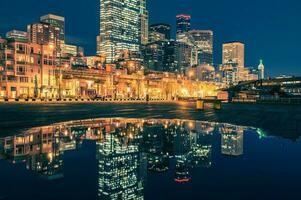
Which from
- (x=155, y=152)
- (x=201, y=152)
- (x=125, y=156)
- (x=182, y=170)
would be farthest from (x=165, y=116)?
(x=182, y=170)

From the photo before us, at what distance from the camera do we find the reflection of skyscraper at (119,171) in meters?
4.78

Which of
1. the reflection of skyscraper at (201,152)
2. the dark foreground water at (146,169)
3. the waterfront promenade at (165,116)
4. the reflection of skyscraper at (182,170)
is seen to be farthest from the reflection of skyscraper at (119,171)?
the waterfront promenade at (165,116)

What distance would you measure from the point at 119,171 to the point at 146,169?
0.64 meters

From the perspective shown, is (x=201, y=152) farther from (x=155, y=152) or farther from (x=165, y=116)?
(x=165, y=116)

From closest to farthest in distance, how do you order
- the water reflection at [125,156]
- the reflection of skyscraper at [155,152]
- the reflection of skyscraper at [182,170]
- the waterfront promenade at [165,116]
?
the water reflection at [125,156], the reflection of skyscraper at [182,170], the reflection of skyscraper at [155,152], the waterfront promenade at [165,116]

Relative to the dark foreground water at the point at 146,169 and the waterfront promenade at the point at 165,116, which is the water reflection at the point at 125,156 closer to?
the dark foreground water at the point at 146,169

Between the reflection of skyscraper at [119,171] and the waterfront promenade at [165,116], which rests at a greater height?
the reflection of skyscraper at [119,171]

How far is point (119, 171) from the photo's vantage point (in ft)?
19.9

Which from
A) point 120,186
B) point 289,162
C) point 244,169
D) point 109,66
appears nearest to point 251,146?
point 289,162

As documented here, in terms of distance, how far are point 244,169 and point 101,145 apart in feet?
15.5

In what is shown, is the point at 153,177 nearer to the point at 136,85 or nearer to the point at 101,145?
the point at 101,145

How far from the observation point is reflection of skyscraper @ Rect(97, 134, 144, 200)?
478 centimetres

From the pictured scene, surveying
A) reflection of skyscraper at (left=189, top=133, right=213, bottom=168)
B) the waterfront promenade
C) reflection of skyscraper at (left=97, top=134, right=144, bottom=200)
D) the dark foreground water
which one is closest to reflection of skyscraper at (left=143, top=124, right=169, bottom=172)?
the dark foreground water

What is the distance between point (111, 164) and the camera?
6688 millimetres
